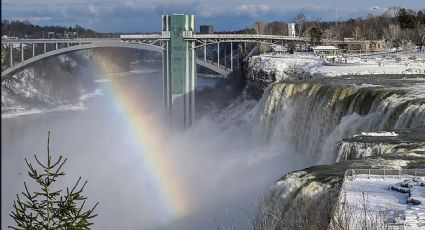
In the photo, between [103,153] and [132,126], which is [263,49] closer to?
[132,126]

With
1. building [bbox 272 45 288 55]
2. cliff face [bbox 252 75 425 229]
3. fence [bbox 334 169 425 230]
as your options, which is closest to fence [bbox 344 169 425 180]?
fence [bbox 334 169 425 230]

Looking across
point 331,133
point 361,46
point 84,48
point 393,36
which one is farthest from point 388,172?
point 393,36

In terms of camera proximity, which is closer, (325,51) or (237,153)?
(237,153)

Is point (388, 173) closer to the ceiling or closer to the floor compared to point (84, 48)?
closer to the floor

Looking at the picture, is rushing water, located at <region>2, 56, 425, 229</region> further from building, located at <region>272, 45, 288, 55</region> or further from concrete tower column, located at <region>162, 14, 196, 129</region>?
building, located at <region>272, 45, 288, 55</region>

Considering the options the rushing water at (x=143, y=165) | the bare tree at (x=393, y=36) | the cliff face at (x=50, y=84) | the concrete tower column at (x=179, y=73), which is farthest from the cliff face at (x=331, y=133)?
the cliff face at (x=50, y=84)

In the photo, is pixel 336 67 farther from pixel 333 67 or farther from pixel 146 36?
pixel 146 36
